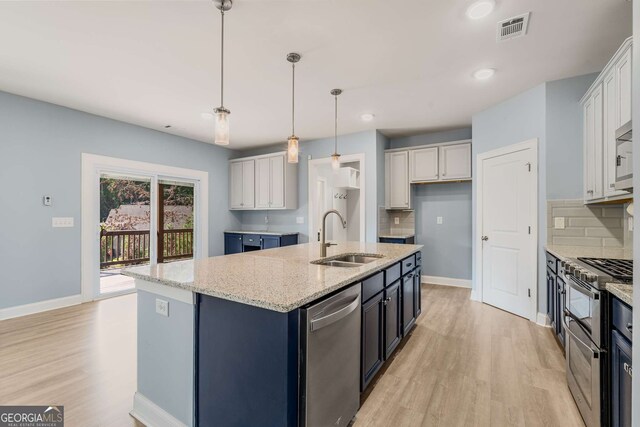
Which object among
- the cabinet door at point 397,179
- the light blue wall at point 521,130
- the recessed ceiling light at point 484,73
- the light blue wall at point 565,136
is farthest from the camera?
the cabinet door at point 397,179

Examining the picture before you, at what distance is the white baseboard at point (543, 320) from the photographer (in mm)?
3087

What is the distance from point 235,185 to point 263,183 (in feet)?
2.44

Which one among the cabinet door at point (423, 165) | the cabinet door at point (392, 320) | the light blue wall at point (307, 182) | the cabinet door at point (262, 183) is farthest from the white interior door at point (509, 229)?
the cabinet door at point (262, 183)

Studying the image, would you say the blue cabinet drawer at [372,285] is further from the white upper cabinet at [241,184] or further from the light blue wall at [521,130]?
the white upper cabinet at [241,184]

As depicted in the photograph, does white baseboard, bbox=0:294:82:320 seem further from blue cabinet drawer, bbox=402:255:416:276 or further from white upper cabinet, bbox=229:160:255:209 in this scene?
blue cabinet drawer, bbox=402:255:416:276

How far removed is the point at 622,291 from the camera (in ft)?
4.27

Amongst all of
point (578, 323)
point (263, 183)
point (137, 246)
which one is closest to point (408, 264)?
point (578, 323)

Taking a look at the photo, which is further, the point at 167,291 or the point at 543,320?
the point at 543,320

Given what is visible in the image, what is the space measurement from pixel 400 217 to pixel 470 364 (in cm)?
316

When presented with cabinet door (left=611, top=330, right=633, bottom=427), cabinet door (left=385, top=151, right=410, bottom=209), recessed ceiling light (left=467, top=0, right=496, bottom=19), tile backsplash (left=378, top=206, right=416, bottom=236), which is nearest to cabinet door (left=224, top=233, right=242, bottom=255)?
tile backsplash (left=378, top=206, right=416, bottom=236)

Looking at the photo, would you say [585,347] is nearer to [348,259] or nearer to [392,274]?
[392,274]

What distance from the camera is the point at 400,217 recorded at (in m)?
5.34

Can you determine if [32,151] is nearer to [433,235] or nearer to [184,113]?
[184,113]

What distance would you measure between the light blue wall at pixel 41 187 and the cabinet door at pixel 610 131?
5.55 metres
